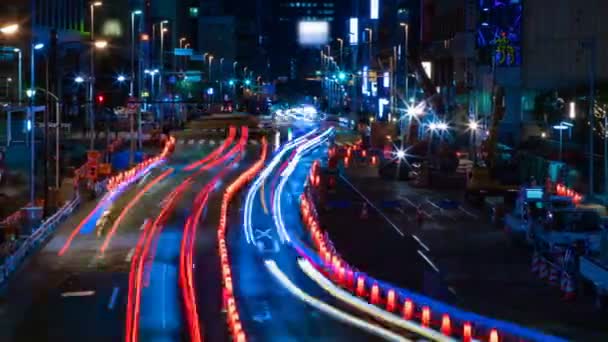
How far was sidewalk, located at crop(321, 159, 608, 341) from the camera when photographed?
25547mm

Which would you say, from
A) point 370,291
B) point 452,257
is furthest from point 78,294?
point 452,257

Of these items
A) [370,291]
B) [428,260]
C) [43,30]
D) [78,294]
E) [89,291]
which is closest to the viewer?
[370,291]

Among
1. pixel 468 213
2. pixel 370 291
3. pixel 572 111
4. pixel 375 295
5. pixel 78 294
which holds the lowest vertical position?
pixel 78 294

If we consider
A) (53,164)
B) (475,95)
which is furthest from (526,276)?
(475,95)

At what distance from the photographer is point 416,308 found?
25.6 m

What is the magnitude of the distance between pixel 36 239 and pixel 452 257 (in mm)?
14260

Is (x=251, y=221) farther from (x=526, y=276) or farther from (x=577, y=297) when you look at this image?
(x=577, y=297)

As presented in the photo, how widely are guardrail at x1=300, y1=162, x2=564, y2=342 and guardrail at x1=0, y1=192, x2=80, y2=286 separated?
915 cm

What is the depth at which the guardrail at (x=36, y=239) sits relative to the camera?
3094cm

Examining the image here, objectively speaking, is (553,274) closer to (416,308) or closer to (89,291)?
(416,308)

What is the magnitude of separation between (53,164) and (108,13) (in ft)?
237

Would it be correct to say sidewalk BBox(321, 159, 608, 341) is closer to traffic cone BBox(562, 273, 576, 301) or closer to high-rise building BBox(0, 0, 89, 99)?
traffic cone BBox(562, 273, 576, 301)

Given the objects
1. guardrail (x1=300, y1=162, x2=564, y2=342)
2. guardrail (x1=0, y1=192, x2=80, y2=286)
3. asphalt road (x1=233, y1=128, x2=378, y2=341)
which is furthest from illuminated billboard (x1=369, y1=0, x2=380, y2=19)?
guardrail (x1=300, y1=162, x2=564, y2=342)

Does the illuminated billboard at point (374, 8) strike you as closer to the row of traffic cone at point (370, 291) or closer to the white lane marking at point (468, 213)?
the white lane marking at point (468, 213)
